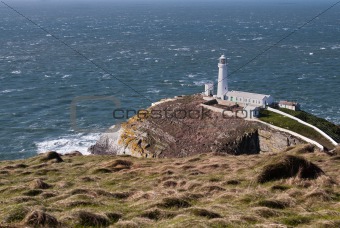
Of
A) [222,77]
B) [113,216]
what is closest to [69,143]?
[222,77]

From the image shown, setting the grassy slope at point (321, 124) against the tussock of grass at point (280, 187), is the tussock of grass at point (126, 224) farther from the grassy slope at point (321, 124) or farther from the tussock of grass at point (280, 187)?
the grassy slope at point (321, 124)

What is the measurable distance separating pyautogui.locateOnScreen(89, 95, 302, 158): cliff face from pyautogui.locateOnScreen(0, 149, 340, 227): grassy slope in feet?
74.3

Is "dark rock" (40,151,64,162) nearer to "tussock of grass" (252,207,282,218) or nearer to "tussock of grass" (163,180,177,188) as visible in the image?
"tussock of grass" (163,180,177,188)

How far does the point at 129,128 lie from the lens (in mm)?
58562

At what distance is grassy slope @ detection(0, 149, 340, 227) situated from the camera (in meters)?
15.1

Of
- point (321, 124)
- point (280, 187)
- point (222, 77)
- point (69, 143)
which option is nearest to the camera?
point (280, 187)

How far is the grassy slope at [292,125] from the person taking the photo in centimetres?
5053

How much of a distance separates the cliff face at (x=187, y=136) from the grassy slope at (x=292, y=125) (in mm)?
1983

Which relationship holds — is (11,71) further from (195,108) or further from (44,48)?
(195,108)

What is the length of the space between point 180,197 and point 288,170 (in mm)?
6498

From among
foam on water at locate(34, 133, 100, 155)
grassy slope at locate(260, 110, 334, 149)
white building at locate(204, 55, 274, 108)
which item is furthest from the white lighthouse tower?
foam on water at locate(34, 133, 100, 155)

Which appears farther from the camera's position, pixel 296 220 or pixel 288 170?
pixel 288 170

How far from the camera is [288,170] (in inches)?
853

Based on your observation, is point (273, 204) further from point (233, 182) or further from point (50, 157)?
point (50, 157)
